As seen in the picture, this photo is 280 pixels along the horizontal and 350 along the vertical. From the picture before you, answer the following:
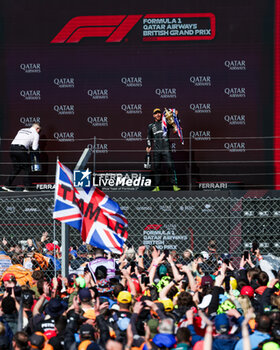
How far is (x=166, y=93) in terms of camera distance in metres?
16.1

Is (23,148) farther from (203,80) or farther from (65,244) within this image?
(65,244)

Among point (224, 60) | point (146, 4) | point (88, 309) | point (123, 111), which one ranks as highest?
point (146, 4)

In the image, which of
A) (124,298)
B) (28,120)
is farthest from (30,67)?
(124,298)

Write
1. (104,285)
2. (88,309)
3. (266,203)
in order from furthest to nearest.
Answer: (266,203) → (104,285) → (88,309)

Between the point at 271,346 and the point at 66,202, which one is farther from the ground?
the point at 66,202

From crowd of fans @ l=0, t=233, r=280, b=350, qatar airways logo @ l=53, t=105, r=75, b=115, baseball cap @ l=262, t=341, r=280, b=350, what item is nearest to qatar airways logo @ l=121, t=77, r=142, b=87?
qatar airways logo @ l=53, t=105, r=75, b=115

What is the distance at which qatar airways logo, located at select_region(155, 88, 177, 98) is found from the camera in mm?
16031

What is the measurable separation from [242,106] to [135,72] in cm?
243

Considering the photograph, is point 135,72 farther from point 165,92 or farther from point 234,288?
point 234,288

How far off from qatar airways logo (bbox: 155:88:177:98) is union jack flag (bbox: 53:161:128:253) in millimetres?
6650

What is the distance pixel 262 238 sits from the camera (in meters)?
13.4

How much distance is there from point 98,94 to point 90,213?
7.01 m

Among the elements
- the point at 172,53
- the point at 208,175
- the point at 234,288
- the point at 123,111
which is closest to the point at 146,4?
the point at 172,53

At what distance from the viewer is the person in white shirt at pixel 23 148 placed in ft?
50.3
